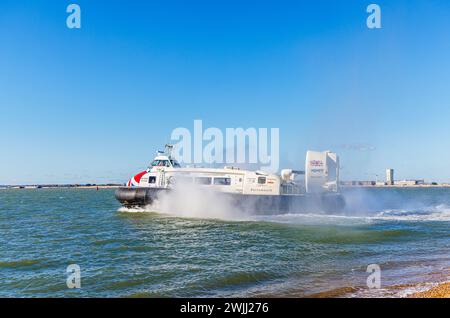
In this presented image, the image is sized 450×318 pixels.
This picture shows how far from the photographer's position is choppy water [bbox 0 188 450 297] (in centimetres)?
848

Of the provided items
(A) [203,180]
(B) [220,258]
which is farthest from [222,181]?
(B) [220,258]

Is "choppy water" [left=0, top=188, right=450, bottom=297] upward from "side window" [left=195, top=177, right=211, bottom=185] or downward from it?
downward

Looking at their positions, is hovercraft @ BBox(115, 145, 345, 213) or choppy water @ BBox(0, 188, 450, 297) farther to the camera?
hovercraft @ BBox(115, 145, 345, 213)

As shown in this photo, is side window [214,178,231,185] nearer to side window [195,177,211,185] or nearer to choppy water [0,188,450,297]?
side window [195,177,211,185]

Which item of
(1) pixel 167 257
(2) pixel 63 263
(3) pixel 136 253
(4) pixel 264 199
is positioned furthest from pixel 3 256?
(4) pixel 264 199

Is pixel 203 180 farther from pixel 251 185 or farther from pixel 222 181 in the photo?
pixel 251 185

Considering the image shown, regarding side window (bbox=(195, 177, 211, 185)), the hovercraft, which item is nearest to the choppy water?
the hovercraft

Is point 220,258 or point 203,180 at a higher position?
point 203,180

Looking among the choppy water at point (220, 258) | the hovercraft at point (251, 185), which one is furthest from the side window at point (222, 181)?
the choppy water at point (220, 258)

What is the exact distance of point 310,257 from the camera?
1152cm

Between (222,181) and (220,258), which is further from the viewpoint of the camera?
(222,181)

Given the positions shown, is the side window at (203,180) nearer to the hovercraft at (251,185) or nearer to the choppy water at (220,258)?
the hovercraft at (251,185)

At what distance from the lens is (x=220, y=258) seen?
11430mm
